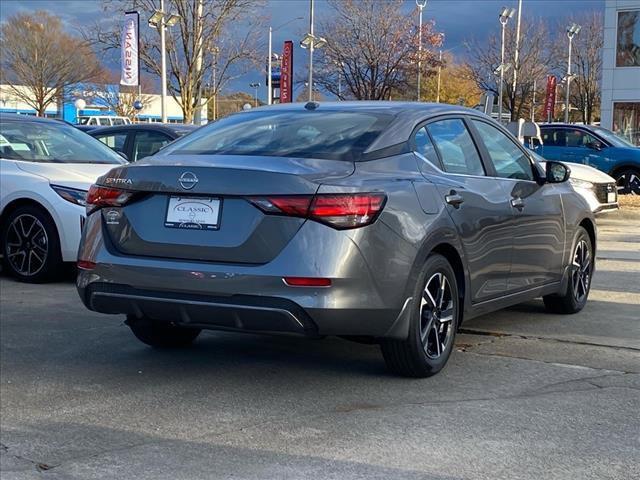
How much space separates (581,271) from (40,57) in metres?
52.1

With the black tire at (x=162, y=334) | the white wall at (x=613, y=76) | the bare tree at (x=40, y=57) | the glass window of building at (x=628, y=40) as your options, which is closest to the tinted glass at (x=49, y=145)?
the black tire at (x=162, y=334)

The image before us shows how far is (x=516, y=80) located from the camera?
45.8 m

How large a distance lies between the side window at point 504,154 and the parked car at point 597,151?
13182 millimetres

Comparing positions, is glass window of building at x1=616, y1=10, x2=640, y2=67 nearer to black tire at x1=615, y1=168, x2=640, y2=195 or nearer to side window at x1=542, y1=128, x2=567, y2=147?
side window at x1=542, y1=128, x2=567, y2=147

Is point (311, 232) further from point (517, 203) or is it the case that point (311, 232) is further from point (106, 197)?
point (517, 203)

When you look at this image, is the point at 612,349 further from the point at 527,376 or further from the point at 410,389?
the point at 410,389

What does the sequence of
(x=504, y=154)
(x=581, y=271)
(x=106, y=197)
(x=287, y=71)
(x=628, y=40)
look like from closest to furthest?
(x=106, y=197)
(x=504, y=154)
(x=581, y=271)
(x=628, y=40)
(x=287, y=71)

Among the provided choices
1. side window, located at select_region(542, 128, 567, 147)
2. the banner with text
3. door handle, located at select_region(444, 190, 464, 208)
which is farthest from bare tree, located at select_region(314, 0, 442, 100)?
door handle, located at select_region(444, 190, 464, 208)

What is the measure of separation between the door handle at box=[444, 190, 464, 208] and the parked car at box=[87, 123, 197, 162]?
7.02m

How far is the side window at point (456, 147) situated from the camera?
5430mm

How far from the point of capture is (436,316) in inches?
199

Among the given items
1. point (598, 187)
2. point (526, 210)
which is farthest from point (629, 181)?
point (526, 210)

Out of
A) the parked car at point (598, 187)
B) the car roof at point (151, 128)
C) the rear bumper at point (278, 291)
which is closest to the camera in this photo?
the rear bumper at point (278, 291)

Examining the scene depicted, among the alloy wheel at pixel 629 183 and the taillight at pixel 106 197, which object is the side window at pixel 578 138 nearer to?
the alloy wheel at pixel 629 183
